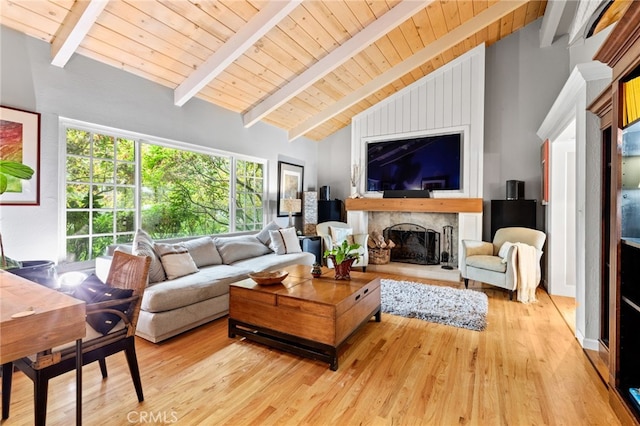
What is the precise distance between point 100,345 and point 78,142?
2296 millimetres

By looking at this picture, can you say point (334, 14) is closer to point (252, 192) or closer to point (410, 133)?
point (410, 133)

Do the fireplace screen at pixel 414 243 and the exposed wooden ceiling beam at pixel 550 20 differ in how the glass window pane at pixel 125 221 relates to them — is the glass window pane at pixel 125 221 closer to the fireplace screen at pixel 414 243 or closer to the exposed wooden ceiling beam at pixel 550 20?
the fireplace screen at pixel 414 243

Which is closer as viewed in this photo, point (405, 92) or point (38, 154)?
point (38, 154)

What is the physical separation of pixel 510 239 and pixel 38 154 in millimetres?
5474

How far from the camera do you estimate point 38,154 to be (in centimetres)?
261

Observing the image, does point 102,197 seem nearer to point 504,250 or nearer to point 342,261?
point 342,261

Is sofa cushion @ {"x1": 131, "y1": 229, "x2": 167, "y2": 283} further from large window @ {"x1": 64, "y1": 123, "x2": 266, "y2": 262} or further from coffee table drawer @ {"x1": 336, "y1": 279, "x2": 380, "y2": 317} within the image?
coffee table drawer @ {"x1": 336, "y1": 279, "x2": 380, "y2": 317}

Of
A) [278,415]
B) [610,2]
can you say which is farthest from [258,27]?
[278,415]

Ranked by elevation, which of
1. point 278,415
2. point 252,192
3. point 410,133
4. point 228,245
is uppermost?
point 410,133

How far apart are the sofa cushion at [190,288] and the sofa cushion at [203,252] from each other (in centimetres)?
16

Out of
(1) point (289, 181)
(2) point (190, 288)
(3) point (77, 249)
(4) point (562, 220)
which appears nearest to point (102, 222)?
(3) point (77, 249)

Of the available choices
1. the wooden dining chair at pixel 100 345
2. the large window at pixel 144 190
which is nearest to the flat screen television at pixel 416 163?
the large window at pixel 144 190

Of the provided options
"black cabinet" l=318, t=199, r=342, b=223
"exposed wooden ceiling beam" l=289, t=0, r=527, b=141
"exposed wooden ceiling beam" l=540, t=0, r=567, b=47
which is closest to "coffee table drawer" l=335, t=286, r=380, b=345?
"black cabinet" l=318, t=199, r=342, b=223

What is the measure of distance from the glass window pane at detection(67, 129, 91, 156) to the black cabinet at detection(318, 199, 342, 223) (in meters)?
3.91
